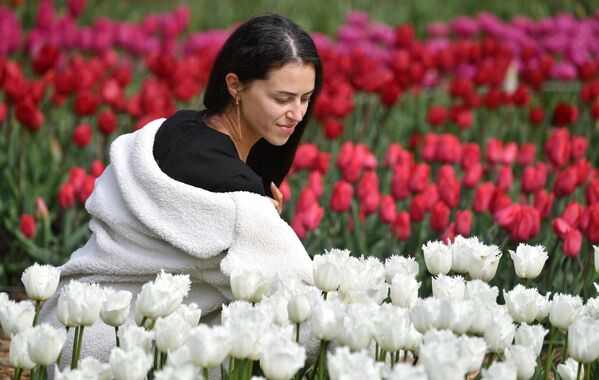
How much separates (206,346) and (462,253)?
0.92 meters

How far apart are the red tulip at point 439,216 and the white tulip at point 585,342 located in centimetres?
172

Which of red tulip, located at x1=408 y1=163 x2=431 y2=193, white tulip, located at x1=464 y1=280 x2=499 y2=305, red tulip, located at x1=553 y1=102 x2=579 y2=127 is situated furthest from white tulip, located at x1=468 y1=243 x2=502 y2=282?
red tulip, located at x1=553 y1=102 x2=579 y2=127

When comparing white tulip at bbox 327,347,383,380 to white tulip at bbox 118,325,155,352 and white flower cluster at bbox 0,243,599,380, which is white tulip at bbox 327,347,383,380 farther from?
white tulip at bbox 118,325,155,352

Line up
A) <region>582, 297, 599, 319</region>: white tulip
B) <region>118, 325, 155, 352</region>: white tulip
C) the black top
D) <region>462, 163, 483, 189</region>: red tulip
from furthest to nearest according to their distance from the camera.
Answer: <region>462, 163, 483, 189</region>: red tulip → the black top → <region>582, 297, 599, 319</region>: white tulip → <region>118, 325, 155, 352</region>: white tulip

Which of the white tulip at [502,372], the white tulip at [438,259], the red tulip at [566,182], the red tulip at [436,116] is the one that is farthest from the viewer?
the red tulip at [436,116]

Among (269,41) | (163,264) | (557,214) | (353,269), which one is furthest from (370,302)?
(557,214)

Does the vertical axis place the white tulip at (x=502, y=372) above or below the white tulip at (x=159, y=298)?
above

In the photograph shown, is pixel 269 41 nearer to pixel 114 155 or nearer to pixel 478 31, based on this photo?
pixel 114 155

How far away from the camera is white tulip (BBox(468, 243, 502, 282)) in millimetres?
2799

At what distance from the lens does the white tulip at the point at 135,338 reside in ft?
7.62

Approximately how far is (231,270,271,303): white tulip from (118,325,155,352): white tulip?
308 millimetres

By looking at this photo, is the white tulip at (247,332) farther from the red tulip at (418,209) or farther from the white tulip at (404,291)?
the red tulip at (418,209)

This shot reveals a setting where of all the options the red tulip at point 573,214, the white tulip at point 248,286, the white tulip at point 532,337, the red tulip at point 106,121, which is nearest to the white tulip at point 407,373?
the white tulip at point 532,337

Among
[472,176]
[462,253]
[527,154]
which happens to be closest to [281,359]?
[462,253]
